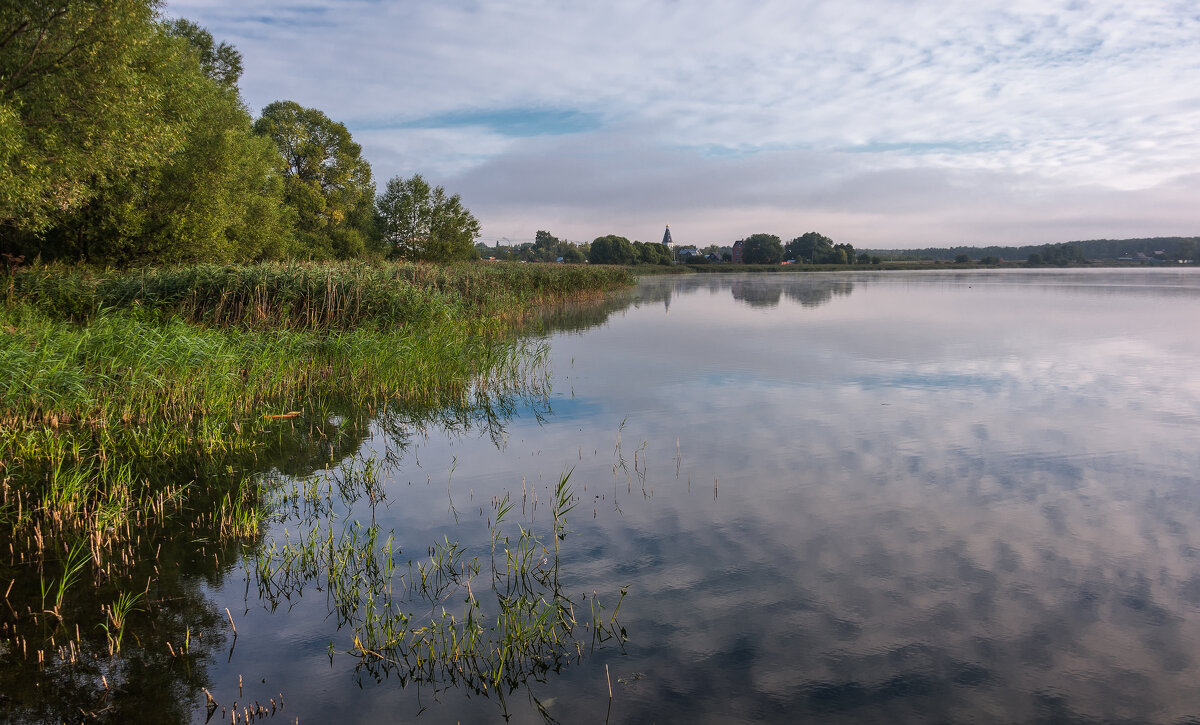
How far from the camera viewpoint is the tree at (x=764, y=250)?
174 metres

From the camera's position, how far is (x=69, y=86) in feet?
59.4

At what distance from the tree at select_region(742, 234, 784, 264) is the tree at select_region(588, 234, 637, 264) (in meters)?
42.2

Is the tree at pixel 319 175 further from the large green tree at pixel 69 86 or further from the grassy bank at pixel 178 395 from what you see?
the grassy bank at pixel 178 395

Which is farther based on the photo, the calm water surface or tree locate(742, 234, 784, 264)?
tree locate(742, 234, 784, 264)

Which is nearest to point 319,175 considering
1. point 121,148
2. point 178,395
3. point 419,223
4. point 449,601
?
point 419,223

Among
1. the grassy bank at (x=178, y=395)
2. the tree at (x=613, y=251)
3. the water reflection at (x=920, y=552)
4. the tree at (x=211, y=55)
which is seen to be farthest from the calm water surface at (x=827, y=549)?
the tree at (x=613, y=251)

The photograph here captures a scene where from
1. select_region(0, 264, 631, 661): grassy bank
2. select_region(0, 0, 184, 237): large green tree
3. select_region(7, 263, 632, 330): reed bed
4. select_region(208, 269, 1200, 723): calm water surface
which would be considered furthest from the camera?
select_region(0, 0, 184, 237): large green tree

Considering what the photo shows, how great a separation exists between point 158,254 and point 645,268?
311 ft

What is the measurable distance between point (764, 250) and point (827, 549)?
177 metres

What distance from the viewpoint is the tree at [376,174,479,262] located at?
6656cm

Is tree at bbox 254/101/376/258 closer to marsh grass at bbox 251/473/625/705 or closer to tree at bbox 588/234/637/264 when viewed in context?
marsh grass at bbox 251/473/625/705

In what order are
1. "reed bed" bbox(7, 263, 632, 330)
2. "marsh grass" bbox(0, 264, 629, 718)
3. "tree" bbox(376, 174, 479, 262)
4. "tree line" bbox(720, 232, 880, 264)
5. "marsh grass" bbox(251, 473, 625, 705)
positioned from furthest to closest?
1. "tree line" bbox(720, 232, 880, 264)
2. "tree" bbox(376, 174, 479, 262)
3. "reed bed" bbox(7, 263, 632, 330)
4. "marsh grass" bbox(0, 264, 629, 718)
5. "marsh grass" bbox(251, 473, 625, 705)

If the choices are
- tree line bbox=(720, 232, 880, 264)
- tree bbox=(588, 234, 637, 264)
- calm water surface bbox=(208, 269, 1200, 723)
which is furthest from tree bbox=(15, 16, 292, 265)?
tree line bbox=(720, 232, 880, 264)

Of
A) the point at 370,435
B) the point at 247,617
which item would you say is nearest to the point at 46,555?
the point at 247,617
